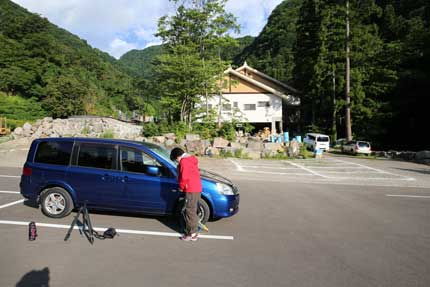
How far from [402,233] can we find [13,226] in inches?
297

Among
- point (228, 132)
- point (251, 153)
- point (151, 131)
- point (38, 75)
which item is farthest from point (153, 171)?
point (38, 75)

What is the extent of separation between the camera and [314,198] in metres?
8.41

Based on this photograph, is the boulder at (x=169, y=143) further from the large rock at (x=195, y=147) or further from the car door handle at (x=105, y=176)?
the car door handle at (x=105, y=176)

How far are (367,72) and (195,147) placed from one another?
2476 centimetres

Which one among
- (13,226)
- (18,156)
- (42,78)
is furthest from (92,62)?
(13,226)

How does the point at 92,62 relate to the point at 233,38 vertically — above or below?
above

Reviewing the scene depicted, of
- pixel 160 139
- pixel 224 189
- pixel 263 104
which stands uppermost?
pixel 263 104

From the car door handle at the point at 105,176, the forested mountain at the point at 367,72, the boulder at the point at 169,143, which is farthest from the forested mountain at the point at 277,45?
the car door handle at the point at 105,176

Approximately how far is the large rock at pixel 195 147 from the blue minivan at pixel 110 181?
12.9 metres

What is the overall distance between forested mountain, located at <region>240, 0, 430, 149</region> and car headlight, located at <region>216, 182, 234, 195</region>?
2745cm

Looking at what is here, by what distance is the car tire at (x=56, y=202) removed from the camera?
570 centimetres

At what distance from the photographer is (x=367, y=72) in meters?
32.3

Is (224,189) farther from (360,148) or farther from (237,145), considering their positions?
(360,148)

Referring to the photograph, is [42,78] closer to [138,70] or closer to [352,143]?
[352,143]
